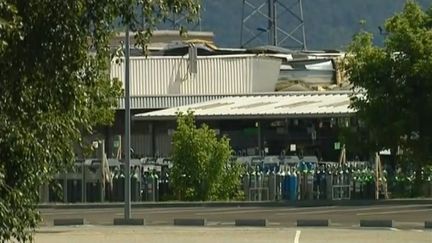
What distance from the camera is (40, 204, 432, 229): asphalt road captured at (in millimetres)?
35344

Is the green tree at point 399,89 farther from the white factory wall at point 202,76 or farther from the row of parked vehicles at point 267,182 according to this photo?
the white factory wall at point 202,76

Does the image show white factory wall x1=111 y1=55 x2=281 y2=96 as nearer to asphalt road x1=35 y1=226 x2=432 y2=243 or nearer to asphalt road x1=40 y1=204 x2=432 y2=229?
asphalt road x1=40 y1=204 x2=432 y2=229

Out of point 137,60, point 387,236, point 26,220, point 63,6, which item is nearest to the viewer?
point 63,6

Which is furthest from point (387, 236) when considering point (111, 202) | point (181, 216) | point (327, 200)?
point (111, 202)

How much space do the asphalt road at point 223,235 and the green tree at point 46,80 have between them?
1543 centimetres

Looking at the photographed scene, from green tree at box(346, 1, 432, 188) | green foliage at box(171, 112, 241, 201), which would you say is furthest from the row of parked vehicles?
green tree at box(346, 1, 432, 188)

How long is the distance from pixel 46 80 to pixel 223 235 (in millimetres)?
18396

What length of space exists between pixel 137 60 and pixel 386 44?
26.2 metres

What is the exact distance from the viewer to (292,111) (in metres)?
58.8

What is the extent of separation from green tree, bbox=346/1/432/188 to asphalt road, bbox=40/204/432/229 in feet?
12.2

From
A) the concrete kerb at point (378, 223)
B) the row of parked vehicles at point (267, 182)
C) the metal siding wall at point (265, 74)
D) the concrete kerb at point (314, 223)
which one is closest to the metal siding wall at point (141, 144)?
the metal siding wall at point (265, 74)

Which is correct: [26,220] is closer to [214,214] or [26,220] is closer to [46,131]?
[46,131]

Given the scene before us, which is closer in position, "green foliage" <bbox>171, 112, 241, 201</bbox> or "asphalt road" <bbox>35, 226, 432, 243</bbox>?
"asphalt road" <bbox>35, 226, 432, 243</bbox>

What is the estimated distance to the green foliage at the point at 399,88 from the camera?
4491 centimetres
